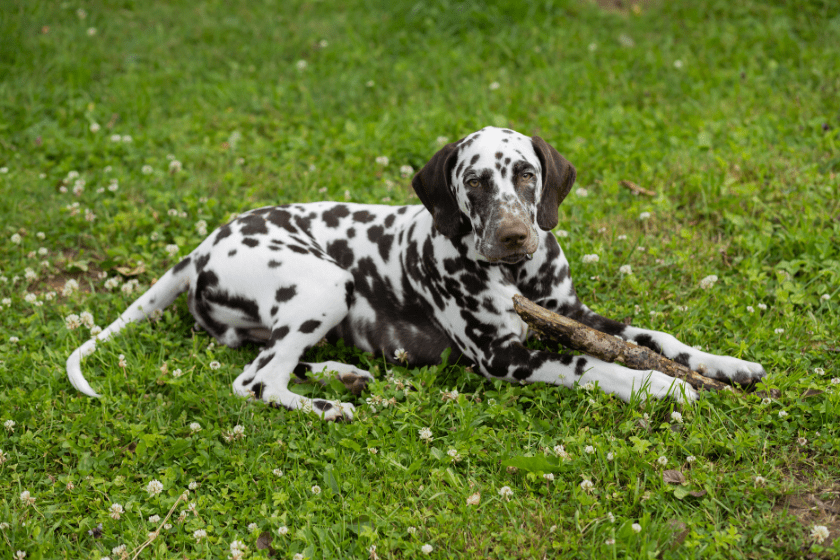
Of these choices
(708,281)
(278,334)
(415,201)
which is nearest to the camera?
(278,334)

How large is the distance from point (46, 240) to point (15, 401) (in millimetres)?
2063

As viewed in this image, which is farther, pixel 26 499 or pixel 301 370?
pixel 301 370

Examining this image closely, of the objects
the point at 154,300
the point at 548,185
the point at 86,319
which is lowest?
the point at 86,319

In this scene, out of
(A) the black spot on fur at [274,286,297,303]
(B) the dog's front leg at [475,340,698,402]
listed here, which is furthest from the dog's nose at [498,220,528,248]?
(A) the black spot on fur at [274,286,297,303]

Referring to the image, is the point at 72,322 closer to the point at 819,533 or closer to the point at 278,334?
the point at 278,334

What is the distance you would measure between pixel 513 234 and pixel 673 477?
1.44 meters

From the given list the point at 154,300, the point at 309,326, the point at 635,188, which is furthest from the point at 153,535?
the point at 635,188

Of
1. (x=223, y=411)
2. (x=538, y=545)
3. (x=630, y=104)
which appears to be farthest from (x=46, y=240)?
(x=630, y=104)

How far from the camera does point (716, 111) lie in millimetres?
6676

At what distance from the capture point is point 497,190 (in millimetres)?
3746

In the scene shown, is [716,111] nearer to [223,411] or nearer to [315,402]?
[315,402]

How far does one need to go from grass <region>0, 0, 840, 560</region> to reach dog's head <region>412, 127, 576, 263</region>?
0.91 meters

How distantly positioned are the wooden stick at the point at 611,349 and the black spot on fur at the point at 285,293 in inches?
60.2

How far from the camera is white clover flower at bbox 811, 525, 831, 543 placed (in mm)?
2740
